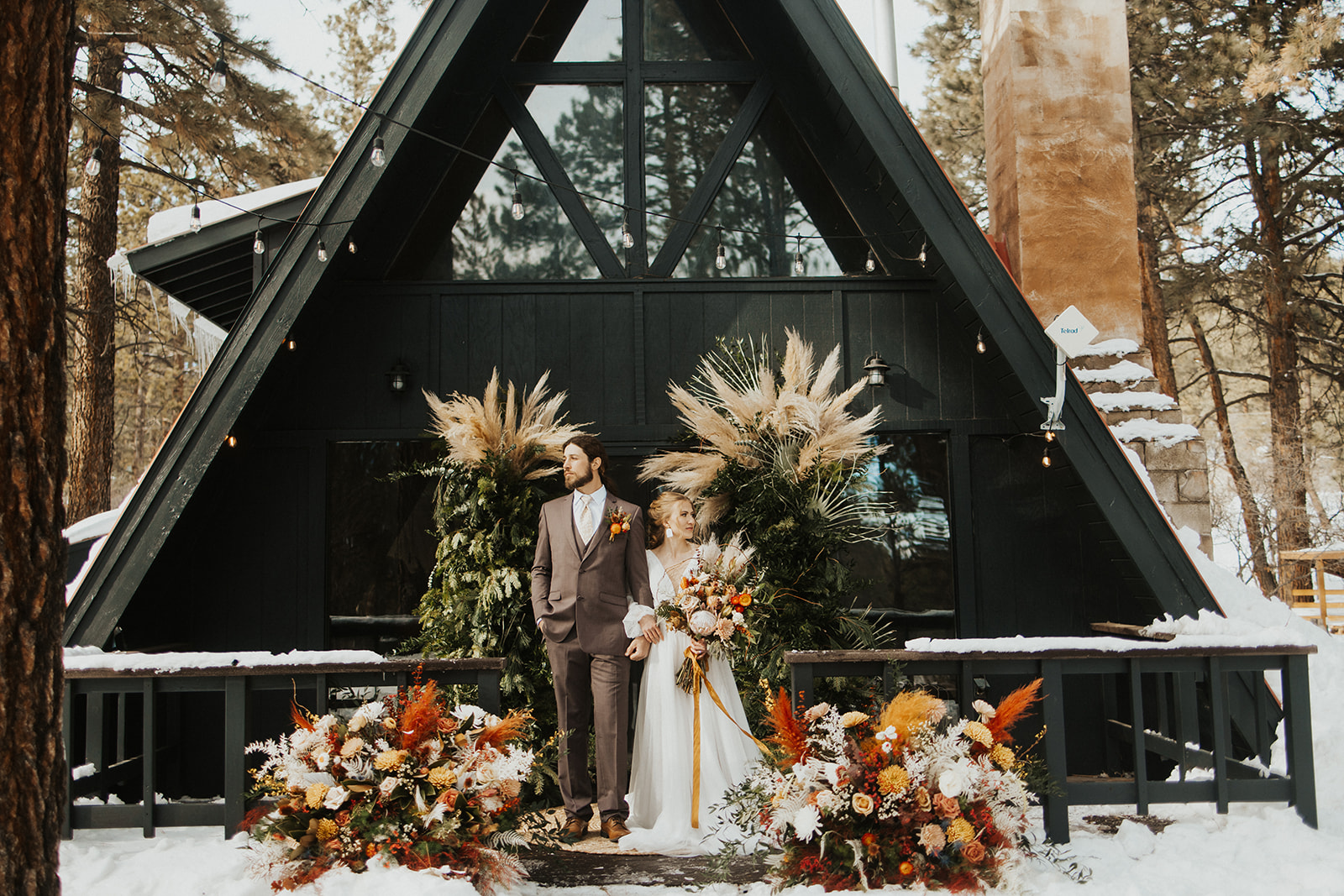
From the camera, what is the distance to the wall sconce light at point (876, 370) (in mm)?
6180

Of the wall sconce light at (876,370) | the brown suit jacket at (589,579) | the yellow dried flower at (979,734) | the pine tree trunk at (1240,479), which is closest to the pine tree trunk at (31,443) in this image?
the brown suit jacket at (589,579)

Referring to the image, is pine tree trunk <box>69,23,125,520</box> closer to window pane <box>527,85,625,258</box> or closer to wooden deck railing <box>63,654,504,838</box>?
window pane <box>527,85,625,258</box>

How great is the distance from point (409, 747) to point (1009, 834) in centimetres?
237

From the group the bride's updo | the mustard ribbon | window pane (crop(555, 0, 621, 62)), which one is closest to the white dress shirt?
the bride's updo

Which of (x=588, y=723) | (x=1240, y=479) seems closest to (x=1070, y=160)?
(x=588, y=723)

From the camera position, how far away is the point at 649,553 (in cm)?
545

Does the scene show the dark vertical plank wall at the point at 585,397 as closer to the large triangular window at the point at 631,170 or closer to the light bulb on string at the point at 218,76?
the large triangular window at the point at 631,170

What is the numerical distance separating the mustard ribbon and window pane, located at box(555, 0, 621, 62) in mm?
4055

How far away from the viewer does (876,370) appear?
20.3 ft

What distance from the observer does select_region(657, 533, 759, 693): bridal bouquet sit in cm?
491

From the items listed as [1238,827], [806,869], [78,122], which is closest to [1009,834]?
[806,869]

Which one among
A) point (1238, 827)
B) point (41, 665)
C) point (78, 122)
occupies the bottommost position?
point (1238, 827)

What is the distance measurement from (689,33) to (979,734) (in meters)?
4.96

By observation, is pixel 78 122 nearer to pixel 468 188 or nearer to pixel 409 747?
pixel 468 188
